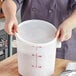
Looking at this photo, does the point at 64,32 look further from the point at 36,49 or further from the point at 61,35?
the point at 36,49

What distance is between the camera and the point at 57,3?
126 centimetres

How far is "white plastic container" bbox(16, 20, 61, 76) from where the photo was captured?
94 centimetres

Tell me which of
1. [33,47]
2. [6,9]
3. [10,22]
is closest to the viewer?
[33,47]

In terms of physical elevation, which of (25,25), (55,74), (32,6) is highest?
(32,6)

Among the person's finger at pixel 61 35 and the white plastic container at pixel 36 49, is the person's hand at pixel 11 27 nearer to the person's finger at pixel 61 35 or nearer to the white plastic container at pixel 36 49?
the white plastic container at pixel 36 49

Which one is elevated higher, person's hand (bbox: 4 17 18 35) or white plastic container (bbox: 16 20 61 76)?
person's hand (bbox: 4 17 18 35)

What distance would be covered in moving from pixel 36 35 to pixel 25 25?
0.23ft

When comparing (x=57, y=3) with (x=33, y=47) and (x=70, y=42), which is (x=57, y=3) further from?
(x=33, y=47)

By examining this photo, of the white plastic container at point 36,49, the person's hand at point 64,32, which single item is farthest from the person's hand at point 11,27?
the person's hand at point 64,32

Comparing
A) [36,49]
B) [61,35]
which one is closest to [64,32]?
[61,35]

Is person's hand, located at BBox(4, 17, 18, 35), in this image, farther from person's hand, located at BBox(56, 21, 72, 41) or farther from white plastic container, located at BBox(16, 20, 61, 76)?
person's hand, located at BBox(56, 21, 72, 41)

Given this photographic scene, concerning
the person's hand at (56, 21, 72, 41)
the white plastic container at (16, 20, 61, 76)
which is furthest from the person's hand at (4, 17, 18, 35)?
the person's hand at (56, 21, 72, 41)

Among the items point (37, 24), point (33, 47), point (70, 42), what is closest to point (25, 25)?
point (37, 24)

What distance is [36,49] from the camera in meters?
0.94
